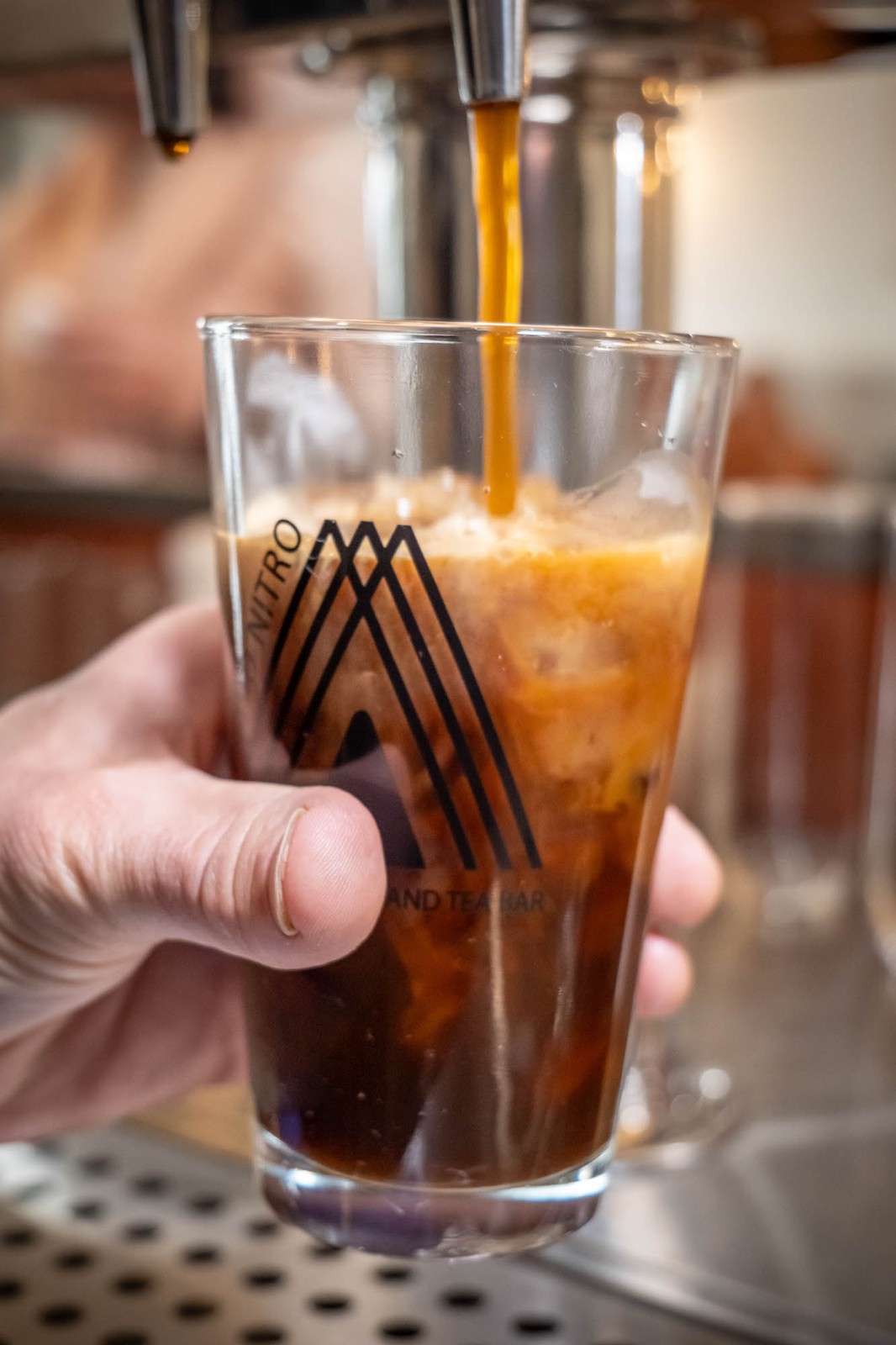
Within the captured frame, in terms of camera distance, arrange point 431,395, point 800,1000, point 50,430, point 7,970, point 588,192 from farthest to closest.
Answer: point 50,430 < point 800,1000 < point 588,192 < point 7,970 < point 431,395

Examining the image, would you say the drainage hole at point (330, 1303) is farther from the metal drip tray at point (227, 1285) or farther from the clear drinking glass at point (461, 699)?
the clear drinking glass at point (461, 699)

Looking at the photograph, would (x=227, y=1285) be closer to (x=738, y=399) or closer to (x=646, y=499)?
(x=646, y=499)

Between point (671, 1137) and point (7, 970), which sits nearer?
point (7, 970)

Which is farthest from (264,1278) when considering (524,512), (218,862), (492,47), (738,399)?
(738,399)

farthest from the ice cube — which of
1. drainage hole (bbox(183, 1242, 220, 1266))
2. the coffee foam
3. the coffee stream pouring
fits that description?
drainage hole (bbox(183, 1242, 220, 1266))

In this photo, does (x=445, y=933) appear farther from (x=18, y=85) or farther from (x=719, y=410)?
(x=18, y=85)

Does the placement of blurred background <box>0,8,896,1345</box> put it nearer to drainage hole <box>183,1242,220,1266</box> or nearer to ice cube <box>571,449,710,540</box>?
drainage hole <box>183,1242,220,1266</box>

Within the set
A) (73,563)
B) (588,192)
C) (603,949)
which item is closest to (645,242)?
(588,192)
